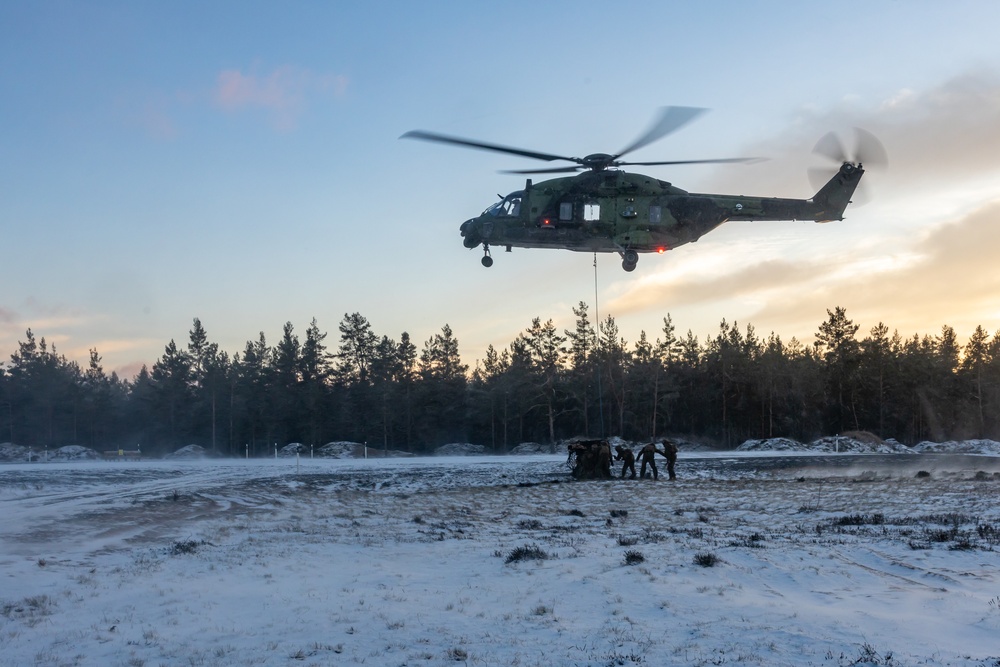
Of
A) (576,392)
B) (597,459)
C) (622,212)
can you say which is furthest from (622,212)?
(576,392)

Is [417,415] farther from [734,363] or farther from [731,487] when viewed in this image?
[731,487]

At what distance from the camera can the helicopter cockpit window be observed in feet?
82.0

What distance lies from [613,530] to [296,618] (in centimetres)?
746

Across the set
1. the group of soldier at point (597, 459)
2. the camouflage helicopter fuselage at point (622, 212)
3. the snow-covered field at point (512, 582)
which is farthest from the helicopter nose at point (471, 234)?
the snow-covered field at point (512, 582)

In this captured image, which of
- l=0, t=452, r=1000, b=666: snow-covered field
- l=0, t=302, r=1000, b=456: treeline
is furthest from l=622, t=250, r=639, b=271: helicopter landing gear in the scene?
l=0, t=302, r=1000, b=456: treeline

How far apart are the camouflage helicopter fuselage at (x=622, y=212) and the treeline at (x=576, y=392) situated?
45160mm

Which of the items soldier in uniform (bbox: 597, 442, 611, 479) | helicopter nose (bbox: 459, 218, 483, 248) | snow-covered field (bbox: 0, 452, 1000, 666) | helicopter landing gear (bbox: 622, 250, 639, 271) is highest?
helicopter nose (bbox: 459, 218, 483, 248)

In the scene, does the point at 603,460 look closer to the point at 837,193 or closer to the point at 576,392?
the point at 837,193

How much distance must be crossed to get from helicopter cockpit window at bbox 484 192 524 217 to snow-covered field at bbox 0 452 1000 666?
31.5 feet

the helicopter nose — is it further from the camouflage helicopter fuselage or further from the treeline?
the treeline

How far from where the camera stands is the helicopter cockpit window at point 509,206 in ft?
82.0

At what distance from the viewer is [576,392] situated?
71312 millimetres

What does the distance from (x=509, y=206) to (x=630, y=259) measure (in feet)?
13.5

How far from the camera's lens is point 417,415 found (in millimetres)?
80188
